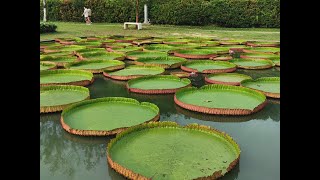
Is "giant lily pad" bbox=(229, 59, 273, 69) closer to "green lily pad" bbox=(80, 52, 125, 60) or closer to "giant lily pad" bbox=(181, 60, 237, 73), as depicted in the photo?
"giant lily pad" bbox=(181, 60, 237, 73)

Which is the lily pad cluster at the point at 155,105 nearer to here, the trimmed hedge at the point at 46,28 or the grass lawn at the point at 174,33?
the grass lawn at the point at 174,33

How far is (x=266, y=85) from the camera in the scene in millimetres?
6332

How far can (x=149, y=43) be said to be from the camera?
1245 centimetres

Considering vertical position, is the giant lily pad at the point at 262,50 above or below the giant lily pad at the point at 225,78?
above

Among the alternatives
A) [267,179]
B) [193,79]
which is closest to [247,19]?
[193,79]

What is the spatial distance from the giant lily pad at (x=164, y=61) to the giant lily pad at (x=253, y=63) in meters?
1.43

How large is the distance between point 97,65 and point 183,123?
421 centimetres

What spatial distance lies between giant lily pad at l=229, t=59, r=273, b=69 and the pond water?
2733 mm

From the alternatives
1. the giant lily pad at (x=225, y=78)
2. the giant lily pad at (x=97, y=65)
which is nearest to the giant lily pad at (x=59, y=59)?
the giant lily pad at (x=97, y=65)

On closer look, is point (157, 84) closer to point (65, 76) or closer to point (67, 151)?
point (65, 76)

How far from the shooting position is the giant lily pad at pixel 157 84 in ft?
19.5

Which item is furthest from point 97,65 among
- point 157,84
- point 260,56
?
point 260,56

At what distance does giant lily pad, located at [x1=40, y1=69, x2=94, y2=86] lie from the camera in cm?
660
